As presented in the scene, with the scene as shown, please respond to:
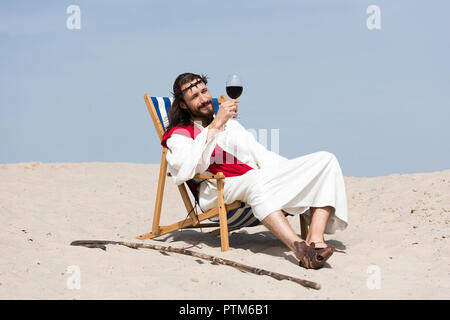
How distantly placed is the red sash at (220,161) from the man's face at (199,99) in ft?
0.54

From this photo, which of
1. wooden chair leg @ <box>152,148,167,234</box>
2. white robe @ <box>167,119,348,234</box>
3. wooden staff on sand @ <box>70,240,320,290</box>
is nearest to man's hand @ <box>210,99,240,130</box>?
white robe @ <box>167,119,348,234</box>

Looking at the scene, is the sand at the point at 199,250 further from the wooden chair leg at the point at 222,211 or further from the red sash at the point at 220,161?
the red sash at the point at 220,161

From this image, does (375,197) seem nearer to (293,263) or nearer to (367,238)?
(367,238)

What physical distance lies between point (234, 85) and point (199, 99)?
0.75m

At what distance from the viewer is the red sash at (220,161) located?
194 inches

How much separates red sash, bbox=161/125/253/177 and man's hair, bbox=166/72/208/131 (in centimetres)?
11

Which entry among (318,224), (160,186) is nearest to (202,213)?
(160,186)

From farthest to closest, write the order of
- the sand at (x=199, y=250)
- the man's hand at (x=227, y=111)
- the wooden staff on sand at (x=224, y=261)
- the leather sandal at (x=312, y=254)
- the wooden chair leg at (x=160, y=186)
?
the wooden chair leg at (x=160, y=186)
the man's hand at (x=227, y=111)
the leather sandal at (x=312, y=254)
the wooden staff on sand at (x=224, y=261)
the sand at (x=199, y=250)

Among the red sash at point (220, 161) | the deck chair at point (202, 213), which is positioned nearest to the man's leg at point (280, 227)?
the deck chair at point (202, 213)

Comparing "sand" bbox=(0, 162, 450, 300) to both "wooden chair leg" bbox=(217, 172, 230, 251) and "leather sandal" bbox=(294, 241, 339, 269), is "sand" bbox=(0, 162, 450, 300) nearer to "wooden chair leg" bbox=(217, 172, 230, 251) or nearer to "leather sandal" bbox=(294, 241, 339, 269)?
"leather sandal" bbox=(294, 241, 339, 269)

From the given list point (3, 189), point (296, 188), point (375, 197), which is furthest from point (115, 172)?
point (296, 188)

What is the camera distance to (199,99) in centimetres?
498

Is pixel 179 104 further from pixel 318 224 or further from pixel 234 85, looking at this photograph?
pixel 318 224

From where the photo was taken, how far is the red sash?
4.93 metres
